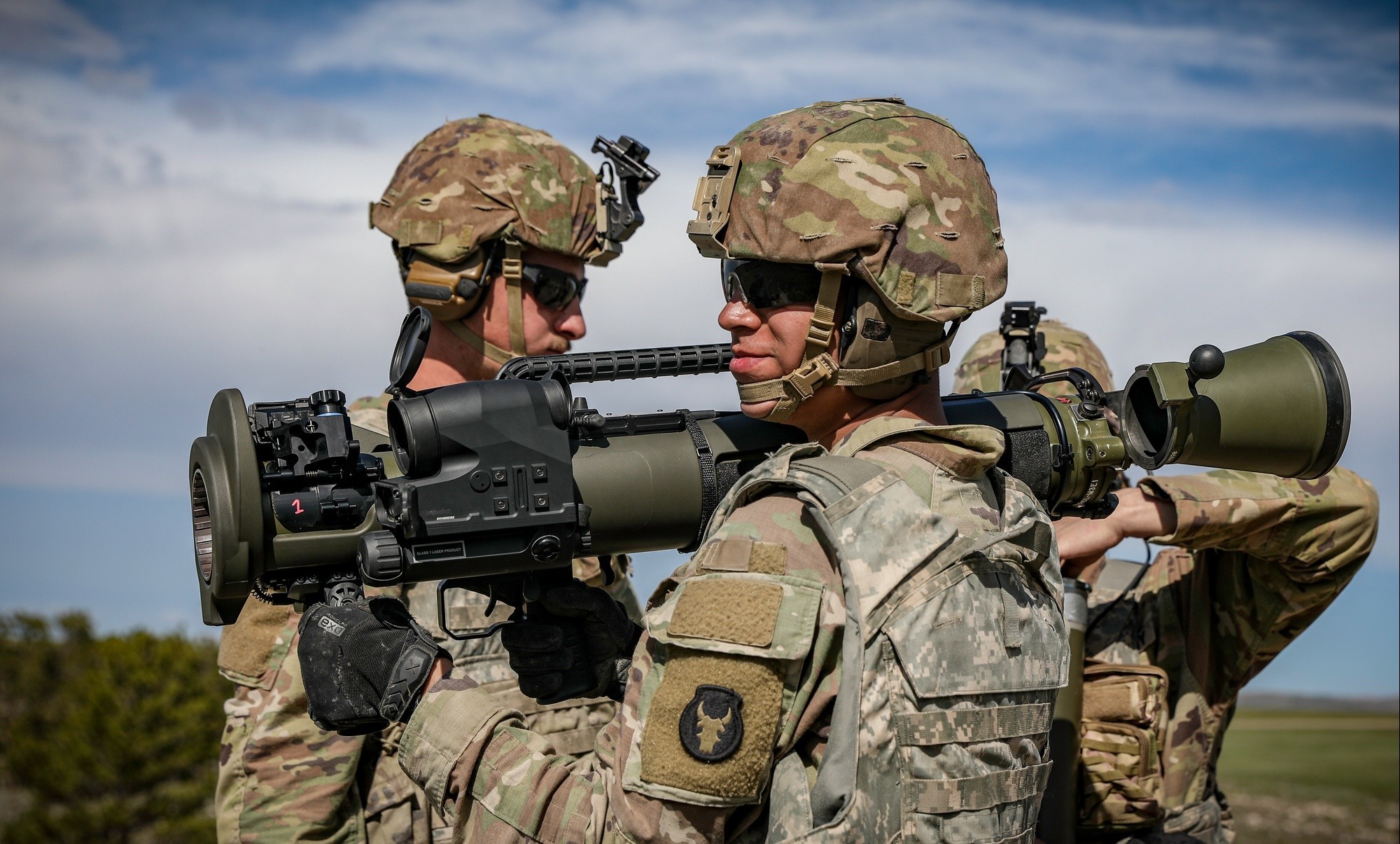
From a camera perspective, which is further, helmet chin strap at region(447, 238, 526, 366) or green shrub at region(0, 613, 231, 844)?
green shrub at region(0, 613, 231, 844)

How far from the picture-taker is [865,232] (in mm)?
3029

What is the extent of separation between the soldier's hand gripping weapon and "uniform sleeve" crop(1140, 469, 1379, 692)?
726 millimetres

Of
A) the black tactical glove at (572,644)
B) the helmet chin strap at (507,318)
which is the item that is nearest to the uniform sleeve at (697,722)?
the black tactical glove at (572,644)

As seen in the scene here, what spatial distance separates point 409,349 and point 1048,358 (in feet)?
11.2

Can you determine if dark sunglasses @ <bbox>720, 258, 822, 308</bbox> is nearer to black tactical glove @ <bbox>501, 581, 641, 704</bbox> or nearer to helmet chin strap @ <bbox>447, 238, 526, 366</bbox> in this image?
black tactical glove @ <bbox>501, 581, 641, 704</bbox>

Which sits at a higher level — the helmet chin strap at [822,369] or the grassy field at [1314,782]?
the helmet chin strap at [822,369]

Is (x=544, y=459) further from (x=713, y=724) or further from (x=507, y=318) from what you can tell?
(x=507, y=318)

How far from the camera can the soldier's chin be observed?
10.5ft

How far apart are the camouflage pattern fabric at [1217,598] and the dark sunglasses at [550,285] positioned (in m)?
2.58

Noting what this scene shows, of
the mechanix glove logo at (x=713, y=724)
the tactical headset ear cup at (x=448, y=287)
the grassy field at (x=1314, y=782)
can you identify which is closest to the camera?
the mechanix glove logo at (x=713, y=724)

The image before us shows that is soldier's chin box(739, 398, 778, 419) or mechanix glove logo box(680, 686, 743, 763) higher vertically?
soldier's chin box(739, 398, 778, 419)

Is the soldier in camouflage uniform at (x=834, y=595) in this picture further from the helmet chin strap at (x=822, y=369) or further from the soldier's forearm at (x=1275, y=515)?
the soldier's forearm at (x=1275, y=515)

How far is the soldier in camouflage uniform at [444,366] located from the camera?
4109mm

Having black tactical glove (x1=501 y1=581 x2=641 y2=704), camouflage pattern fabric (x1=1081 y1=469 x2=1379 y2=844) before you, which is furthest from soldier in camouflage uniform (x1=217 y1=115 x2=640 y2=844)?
camouflage pattern fabric (x1=1081 y1=469 x2=1379 y2=844)
